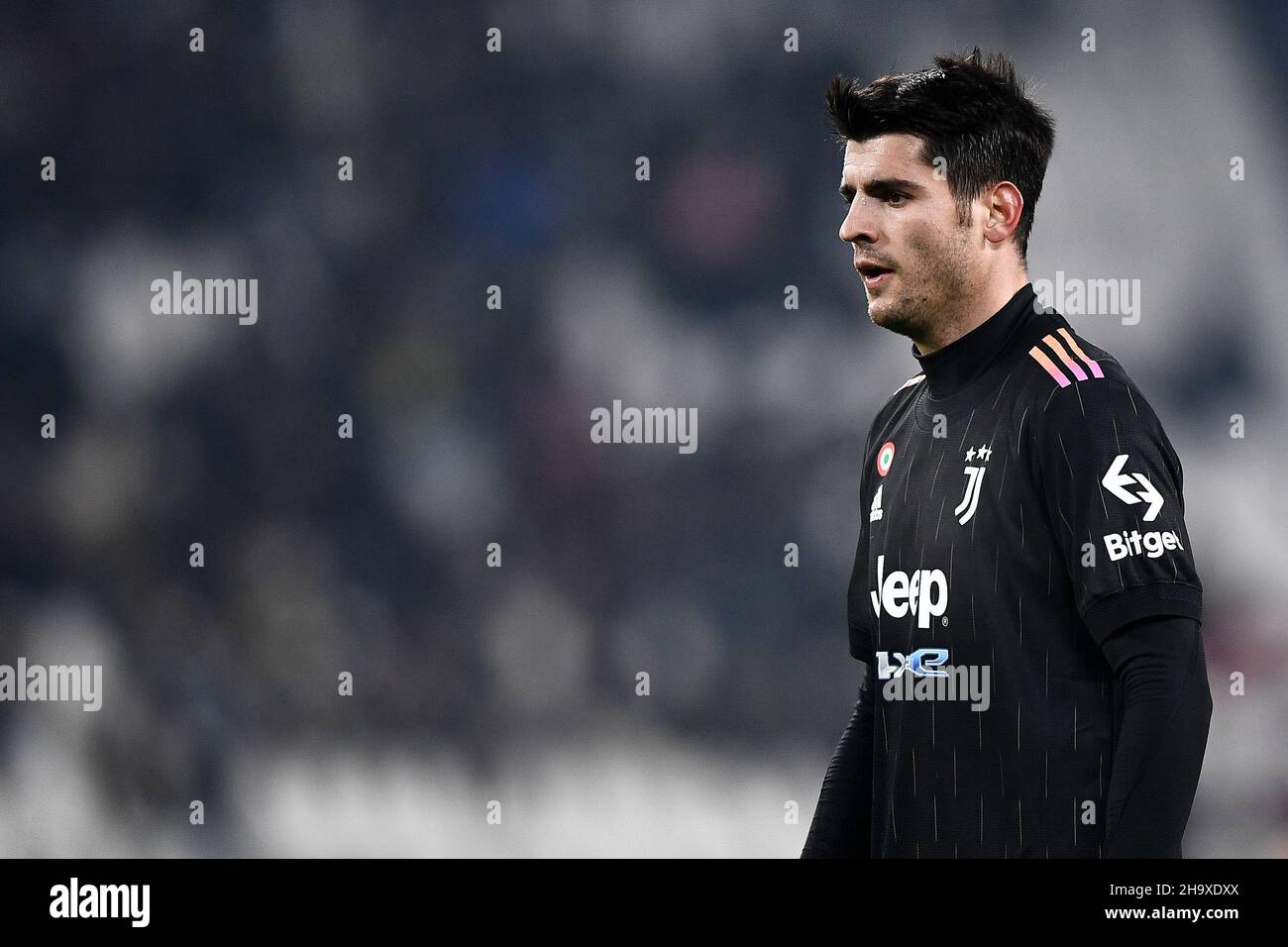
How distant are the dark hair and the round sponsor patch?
0.34 m

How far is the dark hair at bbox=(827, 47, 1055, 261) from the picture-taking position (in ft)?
5.87

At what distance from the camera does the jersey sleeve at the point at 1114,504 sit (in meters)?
1.45

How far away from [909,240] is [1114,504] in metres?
0.50

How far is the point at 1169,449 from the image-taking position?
1544mm

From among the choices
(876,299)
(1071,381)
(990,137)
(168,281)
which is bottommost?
(1071,381)

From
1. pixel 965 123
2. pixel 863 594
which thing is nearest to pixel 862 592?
pixel 863 594

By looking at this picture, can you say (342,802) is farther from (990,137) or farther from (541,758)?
(990,137)

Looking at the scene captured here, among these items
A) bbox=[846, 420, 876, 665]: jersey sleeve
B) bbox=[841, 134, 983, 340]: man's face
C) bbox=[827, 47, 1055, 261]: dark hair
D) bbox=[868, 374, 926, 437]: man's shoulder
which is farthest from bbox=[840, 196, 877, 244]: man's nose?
bbox=[846, 420, 876, 665]: jersey sleeve

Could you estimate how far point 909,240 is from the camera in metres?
1.75

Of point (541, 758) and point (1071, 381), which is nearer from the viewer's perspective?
point (1071, 381)

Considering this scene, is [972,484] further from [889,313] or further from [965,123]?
[965,123]
